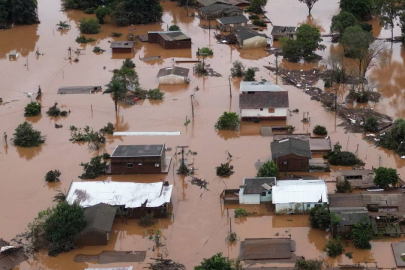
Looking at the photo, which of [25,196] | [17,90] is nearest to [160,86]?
[17,90]

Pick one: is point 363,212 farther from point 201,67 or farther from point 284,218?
point 201,67

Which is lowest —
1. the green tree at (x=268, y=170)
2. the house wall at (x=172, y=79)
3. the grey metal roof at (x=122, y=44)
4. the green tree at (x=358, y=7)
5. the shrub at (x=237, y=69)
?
the green tree at (x=268, y=170)

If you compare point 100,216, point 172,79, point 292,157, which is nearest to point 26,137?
point 100,216

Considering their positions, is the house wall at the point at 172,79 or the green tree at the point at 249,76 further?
the house wall at the point at 172,79

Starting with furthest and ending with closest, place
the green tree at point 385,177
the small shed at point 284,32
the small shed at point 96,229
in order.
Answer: the small shed at point 284,32 → the green tree at point 385,177 → the small shed at point 96,229

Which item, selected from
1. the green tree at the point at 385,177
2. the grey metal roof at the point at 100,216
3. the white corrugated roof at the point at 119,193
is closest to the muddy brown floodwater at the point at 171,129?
the grey metal roof at the point at 100,216

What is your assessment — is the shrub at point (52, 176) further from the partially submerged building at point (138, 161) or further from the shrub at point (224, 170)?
the shrub at point (224, 170)
